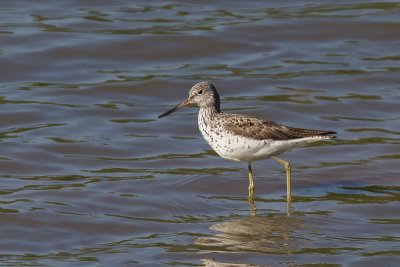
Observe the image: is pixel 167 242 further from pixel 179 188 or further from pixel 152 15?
pixel 152 15

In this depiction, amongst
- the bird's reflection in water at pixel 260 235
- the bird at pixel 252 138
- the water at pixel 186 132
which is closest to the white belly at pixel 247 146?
the bird at pixel 252 138

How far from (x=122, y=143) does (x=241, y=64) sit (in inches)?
Answer: 153

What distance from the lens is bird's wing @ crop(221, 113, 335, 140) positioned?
36.3 ft

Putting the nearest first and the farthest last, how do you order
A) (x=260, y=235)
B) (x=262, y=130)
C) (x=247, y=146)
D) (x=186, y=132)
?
(x=260, y=235)
(x=247, y=146)
(x=262, y=130)
(x=186, y=132)

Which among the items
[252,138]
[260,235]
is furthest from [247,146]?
[260,235]

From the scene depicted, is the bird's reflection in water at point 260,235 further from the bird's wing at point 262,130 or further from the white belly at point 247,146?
the bird's wing at point 262,130

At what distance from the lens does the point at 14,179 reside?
11859mm

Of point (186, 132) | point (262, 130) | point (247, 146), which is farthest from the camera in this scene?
point (186, 132)

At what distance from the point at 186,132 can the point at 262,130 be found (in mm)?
2906

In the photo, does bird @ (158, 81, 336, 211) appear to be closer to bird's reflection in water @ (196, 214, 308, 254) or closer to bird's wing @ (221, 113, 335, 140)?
bird's wing @ (221, 113, 335, 140)

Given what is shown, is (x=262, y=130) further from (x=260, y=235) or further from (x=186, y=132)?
(x=186, y=132)

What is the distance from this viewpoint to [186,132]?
546 inches

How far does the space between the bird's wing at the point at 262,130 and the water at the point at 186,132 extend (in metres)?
0.74

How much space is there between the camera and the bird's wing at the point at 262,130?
11055 millimetres
